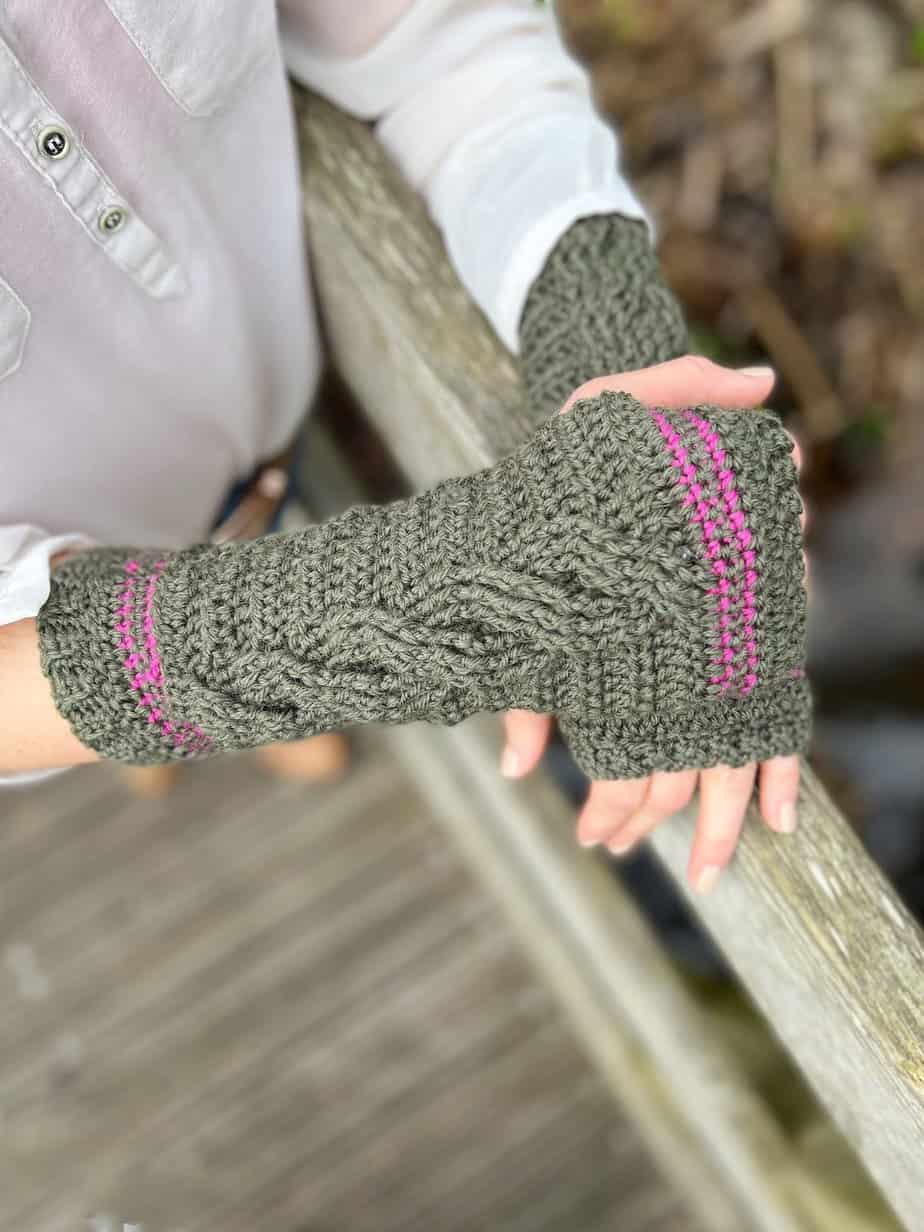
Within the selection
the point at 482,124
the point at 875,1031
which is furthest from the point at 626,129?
the point at 875,1031

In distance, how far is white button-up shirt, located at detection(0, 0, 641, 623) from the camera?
0.74 metres

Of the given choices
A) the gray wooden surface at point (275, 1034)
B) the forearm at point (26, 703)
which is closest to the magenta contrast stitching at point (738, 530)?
the forearm at point (26, 703)

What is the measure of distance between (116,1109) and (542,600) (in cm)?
114

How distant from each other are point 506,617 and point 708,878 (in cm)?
25

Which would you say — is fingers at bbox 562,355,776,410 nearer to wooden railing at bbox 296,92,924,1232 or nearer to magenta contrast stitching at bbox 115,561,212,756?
wooden railing at bbox 296,92,924,1232

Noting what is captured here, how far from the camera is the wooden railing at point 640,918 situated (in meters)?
0.74

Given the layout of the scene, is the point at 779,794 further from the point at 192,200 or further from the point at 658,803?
the point at 192,200

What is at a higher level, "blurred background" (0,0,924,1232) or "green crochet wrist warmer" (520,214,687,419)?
"green crochet wrist warmer" (520,214,687,419)

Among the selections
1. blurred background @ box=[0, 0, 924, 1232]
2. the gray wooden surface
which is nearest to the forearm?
blurred background @ box=[0, 0, 924, 1232]

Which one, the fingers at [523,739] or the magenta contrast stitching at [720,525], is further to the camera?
the fingers at [523,739]

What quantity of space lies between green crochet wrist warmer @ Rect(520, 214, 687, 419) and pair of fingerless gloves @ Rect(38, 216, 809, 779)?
0.13 meters

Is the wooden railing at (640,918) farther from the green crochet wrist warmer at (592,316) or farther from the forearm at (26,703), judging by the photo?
the forearm at (26,703)

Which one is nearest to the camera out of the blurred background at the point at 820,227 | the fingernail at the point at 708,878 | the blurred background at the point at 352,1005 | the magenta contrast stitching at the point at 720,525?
the magenta contrast stitching at the point at 720,525

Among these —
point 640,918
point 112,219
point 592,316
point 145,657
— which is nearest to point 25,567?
point 145,657
